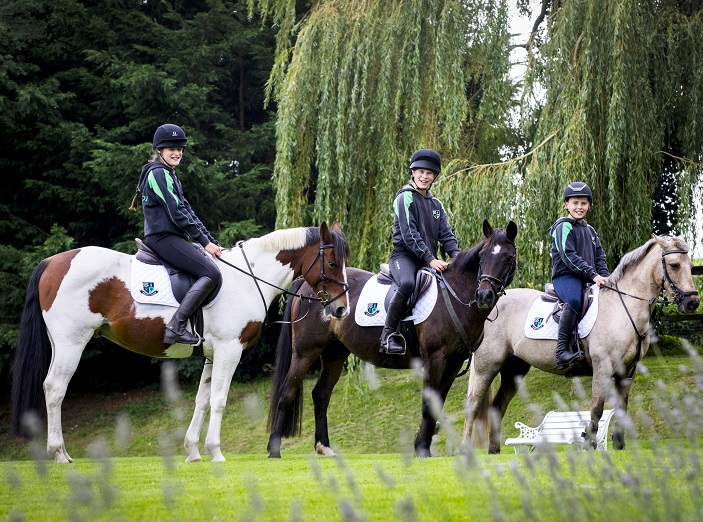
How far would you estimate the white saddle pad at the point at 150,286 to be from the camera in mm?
8023

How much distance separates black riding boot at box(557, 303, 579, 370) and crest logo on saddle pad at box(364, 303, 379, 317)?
199cm

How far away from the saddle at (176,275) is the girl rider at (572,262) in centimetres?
375

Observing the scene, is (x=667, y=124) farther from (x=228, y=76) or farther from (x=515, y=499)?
(x=228, y=76)

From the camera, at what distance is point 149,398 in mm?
21922

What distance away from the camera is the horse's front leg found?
798cm

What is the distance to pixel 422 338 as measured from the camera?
8398mm

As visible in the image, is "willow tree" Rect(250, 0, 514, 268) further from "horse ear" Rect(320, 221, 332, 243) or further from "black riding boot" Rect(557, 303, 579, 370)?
"horse ear" Rect(320, 221, 332, 243)

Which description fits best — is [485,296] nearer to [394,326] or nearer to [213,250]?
[394,326]

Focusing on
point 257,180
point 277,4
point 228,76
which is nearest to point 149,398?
point 257,180

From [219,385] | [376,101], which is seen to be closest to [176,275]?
[219,385]

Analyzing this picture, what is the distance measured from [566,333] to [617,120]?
433 centimetres

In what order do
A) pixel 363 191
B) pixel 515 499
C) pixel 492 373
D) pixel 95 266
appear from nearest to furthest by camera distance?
pixel 515 499, pixel 95 266, pixel 492 373, pixel 363 191

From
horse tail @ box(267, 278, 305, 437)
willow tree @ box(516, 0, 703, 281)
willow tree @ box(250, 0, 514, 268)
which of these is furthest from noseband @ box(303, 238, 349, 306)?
willow tree @ box(250, 0, 514, 268)

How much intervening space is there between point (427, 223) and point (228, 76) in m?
Answer: 15.8
